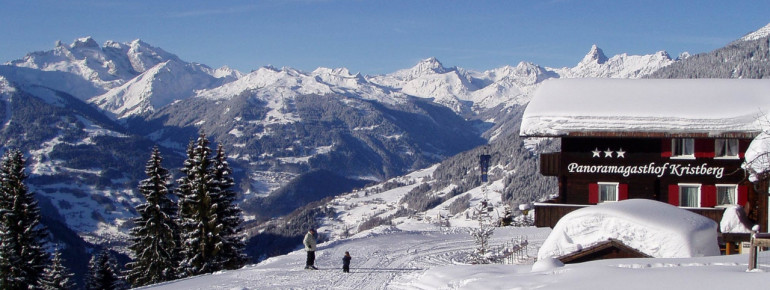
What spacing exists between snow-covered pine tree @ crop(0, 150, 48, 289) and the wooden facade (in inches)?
1253

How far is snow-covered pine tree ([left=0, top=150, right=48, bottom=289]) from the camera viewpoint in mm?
47375

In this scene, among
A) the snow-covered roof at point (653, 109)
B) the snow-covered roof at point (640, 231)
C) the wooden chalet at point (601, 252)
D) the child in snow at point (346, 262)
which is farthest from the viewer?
the snow-covered roof at point (653, 109)

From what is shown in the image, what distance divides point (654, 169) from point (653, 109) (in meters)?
3.07

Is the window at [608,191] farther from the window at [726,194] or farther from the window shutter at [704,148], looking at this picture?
the window at [726,194]

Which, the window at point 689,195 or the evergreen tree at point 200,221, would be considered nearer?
the window at point 689,195

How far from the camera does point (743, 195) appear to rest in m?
35.6

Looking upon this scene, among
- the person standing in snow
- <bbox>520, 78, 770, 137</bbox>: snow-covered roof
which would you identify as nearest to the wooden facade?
<bbox>520, 78, 770, 137</bbox>: snow-covered roof

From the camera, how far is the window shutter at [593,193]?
122ft

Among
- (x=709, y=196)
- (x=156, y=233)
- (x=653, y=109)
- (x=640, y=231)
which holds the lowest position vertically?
(x=156, y=233)

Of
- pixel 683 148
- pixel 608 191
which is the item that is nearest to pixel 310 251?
pixel 608 191

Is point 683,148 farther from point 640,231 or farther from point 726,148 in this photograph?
point 640,231

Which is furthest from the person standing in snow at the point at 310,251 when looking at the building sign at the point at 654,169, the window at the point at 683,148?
the window at the point at 683,148

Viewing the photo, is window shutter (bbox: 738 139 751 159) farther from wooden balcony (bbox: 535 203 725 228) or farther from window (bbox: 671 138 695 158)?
wooden balcony (bbox: 535 203 725 228)

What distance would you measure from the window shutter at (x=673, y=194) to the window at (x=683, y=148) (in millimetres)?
1473
